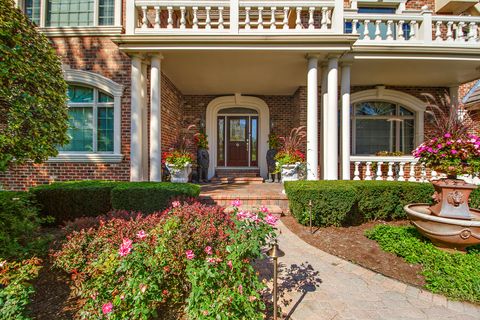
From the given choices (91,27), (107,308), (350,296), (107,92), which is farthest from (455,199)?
(91,27)

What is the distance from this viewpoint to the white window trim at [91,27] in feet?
20.4

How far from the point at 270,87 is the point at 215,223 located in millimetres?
6798

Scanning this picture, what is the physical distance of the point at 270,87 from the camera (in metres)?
8.34

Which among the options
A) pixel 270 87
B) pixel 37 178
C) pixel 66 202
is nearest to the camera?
pixel 66 202

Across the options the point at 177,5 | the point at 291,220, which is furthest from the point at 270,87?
the point at 291,220

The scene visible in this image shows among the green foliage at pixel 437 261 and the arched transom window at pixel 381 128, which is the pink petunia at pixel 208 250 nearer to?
the green foliage at pixel 437 261

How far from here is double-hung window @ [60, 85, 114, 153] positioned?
21.3 feet

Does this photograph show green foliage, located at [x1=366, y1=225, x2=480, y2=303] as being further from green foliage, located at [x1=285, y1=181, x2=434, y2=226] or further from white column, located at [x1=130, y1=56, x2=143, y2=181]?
white column, located at [x1=130, y1=56, x2=143, y2=181]

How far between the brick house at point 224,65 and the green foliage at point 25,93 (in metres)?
2.47

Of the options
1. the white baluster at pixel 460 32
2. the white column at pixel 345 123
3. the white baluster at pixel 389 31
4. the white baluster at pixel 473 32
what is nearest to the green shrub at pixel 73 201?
the white column at pixel 345 123

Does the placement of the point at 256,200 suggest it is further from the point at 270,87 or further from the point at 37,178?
the point at 37,178

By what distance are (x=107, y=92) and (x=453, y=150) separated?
7.31m

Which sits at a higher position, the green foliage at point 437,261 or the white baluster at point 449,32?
the white baluster at point 449,32

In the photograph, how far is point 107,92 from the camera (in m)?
6.36
